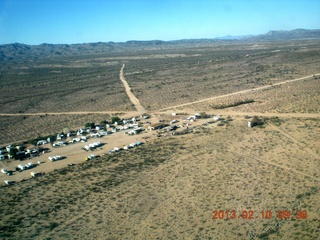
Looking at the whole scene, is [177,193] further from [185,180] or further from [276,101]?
[276,101]

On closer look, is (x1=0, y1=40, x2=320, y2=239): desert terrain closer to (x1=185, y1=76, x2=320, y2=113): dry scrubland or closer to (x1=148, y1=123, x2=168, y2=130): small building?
(x1=185, y1=76, x2=320, y2=113): dry scrubland

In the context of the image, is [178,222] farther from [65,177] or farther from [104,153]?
[104,153]

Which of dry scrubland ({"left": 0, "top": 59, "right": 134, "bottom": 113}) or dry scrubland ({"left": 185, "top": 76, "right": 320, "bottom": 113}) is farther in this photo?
dry scrubland ({"left": 0, "top": 59, "right": 134, "bottom": 113})

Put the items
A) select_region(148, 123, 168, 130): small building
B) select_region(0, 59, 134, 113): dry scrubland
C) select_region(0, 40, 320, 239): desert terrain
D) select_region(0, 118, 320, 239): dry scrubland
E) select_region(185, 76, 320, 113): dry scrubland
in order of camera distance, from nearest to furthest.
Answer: select_region(0, 118, 320, 239): dry scrubland → select_region(0, 40, 320, 239): desert terrain → select_region(148, 123, 168, 130): small building → select_region(185, 76, 320, 113): dry scrubland → select_region(0, 59, 134, 113): dry scrubland
